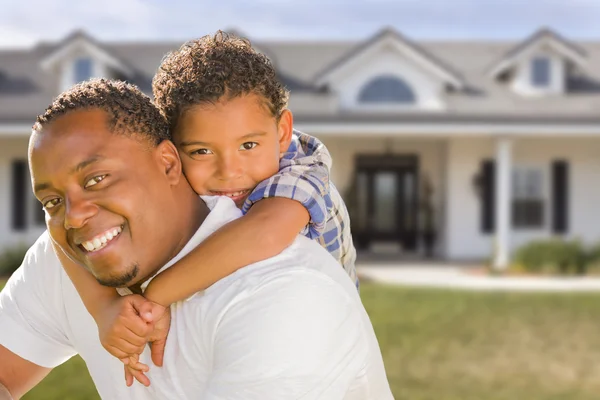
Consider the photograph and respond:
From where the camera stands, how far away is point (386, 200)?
20047 mm

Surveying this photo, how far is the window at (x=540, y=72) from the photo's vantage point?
756 inches

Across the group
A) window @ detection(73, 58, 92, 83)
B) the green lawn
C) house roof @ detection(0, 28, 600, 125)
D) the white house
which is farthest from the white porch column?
window @ detection(73, 58, 92, 83)

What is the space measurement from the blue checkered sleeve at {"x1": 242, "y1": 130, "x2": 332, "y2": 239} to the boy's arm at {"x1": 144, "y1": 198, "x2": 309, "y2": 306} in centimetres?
19

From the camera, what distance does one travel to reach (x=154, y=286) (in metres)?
1.82

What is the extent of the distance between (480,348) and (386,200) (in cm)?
1113

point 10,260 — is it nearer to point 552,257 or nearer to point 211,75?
point 552,257

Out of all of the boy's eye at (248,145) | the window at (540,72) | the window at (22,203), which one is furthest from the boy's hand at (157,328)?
the window at (540,72)

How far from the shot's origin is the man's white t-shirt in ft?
5.26

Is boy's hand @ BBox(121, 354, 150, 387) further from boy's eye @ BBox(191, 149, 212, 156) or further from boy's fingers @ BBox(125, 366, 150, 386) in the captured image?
boy's eye @ BBox(191, 149, 212, 156)

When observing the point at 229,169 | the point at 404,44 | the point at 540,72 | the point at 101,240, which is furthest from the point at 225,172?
the point at 540,72

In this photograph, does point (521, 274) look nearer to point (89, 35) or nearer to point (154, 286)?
point (89, 35)

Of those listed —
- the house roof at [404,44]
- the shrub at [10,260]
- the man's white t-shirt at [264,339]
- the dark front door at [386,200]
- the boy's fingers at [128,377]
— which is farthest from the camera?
the dark front door at [386,200]

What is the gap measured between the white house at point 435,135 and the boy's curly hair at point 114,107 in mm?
15555

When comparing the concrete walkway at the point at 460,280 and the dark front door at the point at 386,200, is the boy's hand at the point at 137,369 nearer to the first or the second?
the concrete walkway at the point at 460,280
